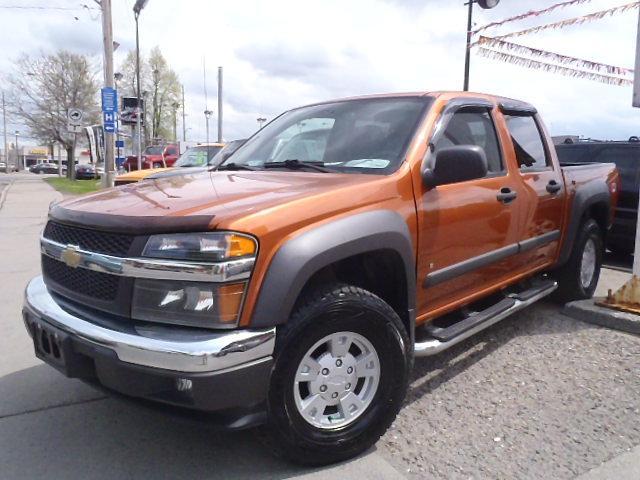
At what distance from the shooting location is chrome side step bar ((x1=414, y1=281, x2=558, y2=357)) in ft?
10.3

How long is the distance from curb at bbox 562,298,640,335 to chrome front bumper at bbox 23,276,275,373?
330 centimetres

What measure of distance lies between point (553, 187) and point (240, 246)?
3.06 meters

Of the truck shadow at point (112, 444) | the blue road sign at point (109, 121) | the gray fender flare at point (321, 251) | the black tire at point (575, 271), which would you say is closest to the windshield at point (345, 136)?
the gray fender flare at point (321, 251)

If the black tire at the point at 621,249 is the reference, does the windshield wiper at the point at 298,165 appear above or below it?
above

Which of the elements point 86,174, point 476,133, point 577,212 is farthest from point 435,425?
point 86,174

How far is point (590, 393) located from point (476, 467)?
3.97 ft

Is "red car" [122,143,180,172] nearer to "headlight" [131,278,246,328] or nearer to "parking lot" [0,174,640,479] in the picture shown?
"parking lot" [0,174,640,479]

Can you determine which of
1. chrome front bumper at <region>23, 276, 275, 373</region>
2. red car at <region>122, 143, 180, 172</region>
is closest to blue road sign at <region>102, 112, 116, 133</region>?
red car at <region>122, 143, 180, 172</region>

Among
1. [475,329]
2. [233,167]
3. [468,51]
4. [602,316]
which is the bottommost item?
[602,316]

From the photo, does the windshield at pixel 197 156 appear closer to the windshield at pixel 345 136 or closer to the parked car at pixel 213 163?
the parked car at pixel 213 163

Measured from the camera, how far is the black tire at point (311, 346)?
243 cm

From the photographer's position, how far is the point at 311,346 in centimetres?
251

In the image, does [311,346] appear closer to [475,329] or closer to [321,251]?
[321,251]

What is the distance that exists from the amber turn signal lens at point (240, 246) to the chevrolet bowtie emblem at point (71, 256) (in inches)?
31.8
